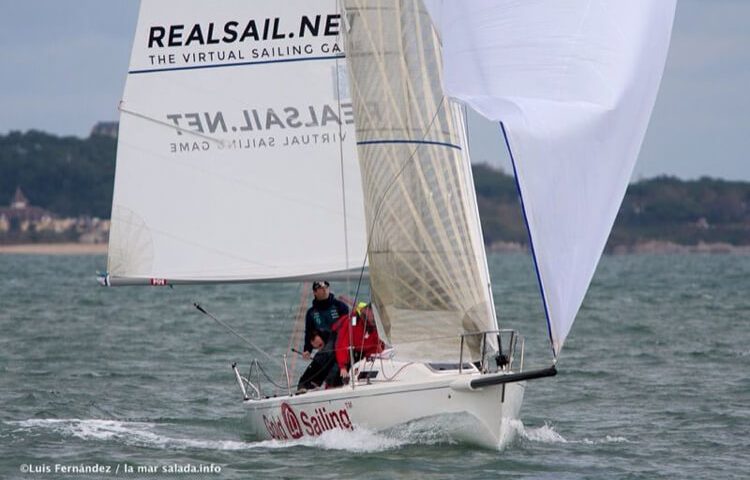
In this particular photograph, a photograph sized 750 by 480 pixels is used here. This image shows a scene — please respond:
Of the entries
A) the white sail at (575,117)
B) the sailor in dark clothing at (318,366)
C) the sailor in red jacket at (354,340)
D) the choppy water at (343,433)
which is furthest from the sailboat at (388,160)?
the choppy water at (343,433)

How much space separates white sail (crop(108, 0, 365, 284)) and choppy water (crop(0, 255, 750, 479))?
1.80 metres

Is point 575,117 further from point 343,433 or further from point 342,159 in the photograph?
point 342,159

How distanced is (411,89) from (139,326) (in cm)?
1952

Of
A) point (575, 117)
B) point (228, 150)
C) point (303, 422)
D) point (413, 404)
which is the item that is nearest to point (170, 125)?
point (228, 150)

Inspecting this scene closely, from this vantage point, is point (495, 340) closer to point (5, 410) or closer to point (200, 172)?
point (200, 172)

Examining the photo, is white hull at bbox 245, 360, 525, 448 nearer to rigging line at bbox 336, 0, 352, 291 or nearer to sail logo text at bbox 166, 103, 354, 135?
rigging line at bbox 336, 0, 352, 291

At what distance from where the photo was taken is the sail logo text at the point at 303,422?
14.6 meters

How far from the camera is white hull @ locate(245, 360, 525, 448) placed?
1415 cm

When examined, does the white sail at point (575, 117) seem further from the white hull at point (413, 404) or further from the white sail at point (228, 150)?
the white sail at point (228, 150)

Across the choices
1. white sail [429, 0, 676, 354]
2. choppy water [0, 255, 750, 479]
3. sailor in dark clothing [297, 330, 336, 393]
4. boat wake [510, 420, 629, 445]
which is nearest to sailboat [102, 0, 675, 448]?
white sail [429, 0, 676, 354]

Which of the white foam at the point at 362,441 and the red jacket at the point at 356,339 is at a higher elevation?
the red jacket at the point at 356,339

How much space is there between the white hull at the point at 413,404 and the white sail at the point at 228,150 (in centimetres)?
179

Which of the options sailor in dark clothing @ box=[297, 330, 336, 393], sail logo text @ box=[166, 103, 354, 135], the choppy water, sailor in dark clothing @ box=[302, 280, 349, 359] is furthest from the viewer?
sail logo text @ box=[166, 103, 354, 135]

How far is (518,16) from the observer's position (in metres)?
13.3
